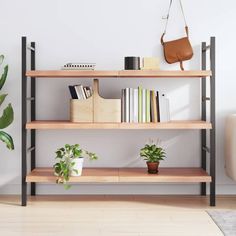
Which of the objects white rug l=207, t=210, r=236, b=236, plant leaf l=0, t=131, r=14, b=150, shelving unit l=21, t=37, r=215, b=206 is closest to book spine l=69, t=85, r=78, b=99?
shelving unit l=21, t=37, r=215, b=206

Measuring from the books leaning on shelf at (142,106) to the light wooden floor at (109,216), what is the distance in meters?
0.62

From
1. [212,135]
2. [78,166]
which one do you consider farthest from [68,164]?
[212,135]

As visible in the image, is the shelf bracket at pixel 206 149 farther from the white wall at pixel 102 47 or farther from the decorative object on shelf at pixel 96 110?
the decorative object on shelf at pixel 96 110

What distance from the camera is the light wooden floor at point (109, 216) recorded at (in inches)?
107

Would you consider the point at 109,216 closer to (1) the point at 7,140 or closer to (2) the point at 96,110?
(2) the point at 96,110

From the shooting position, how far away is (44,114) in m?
3.69

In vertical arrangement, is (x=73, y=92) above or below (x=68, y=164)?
above

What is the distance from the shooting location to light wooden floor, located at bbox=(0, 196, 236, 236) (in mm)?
2727

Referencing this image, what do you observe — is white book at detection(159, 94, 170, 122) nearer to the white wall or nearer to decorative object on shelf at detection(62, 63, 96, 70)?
the white wall

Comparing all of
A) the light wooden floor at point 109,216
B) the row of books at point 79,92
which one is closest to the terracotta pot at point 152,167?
the light wooden floor at point 109,216

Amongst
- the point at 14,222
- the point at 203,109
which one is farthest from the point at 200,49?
the point at 14,222

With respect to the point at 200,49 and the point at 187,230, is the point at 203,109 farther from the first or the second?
the point at 187,230

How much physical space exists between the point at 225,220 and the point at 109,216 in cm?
73

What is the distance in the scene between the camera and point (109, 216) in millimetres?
3045
